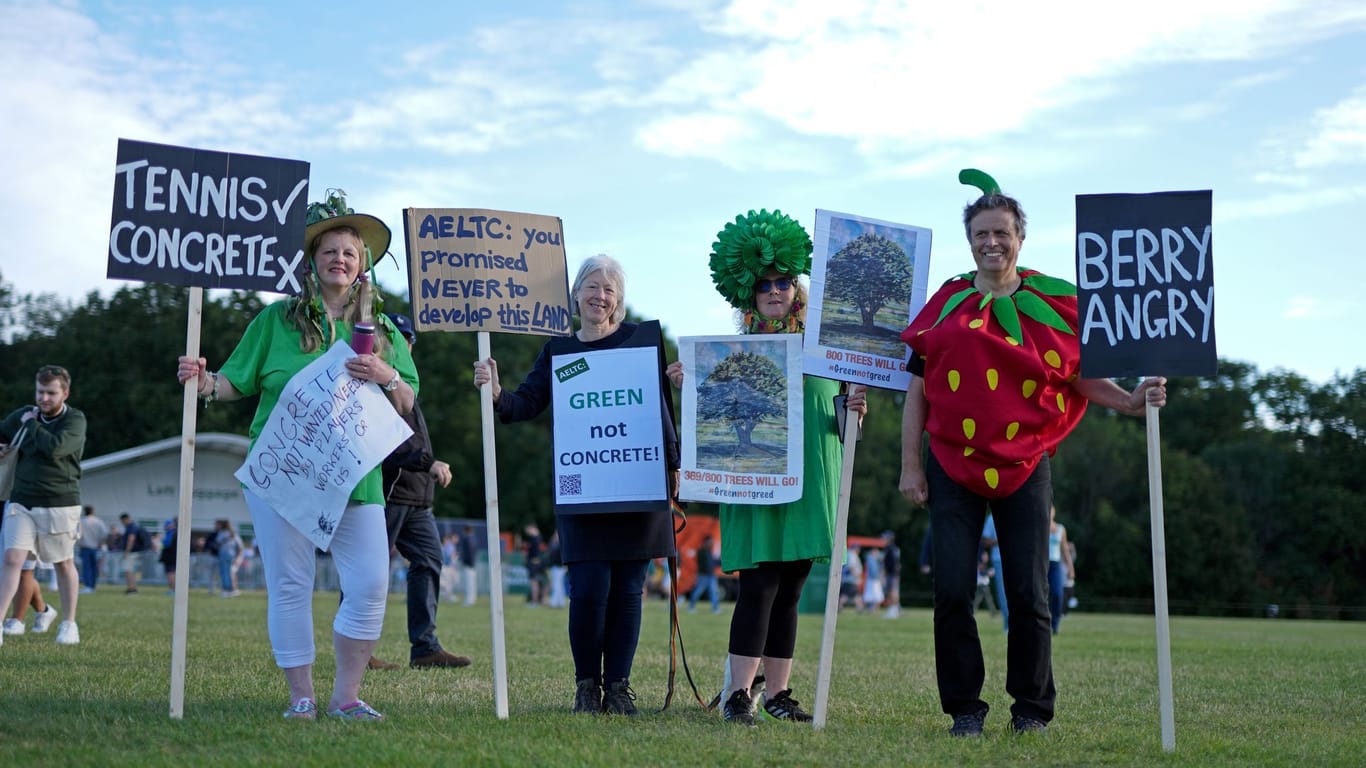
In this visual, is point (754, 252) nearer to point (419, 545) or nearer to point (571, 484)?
point (571, 484)

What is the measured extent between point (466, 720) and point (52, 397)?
573 centimetres

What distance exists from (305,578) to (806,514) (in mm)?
2382

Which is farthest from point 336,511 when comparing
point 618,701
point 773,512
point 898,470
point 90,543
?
point 898,470

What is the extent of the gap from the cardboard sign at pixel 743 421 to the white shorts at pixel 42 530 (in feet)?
19.7

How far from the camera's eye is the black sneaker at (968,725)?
5.73 metres

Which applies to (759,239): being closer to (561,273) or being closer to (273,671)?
(561,273)

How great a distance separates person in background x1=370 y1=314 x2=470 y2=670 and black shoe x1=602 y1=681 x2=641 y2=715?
8.40 ft

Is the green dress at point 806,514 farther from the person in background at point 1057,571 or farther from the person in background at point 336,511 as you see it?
the person in background at point 1057,571

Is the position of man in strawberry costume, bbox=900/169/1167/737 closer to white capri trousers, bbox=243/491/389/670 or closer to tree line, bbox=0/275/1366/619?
white capri trousers, bbox=243/491/389/670

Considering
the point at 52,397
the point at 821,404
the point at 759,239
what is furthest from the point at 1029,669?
the point at 52,397

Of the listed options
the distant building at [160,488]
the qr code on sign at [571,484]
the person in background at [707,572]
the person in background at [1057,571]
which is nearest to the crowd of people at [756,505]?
the qr code on sign at [571,484]

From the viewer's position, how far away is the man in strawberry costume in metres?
5.76

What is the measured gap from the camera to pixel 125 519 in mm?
31422

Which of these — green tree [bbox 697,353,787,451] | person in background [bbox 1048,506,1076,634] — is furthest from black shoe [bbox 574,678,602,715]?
person in background [bbox 1048,506,1076,634]
